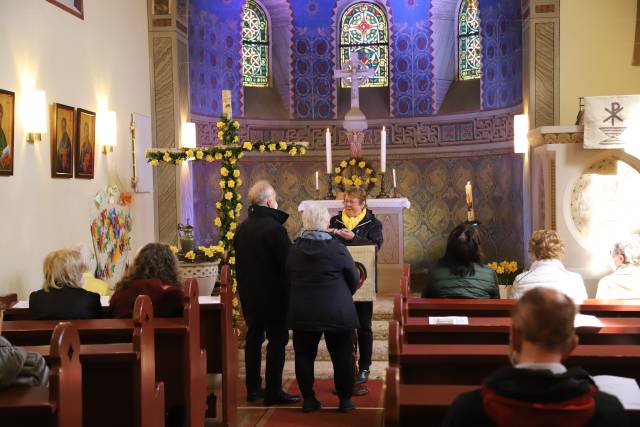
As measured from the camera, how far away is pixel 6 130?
19.9 feet

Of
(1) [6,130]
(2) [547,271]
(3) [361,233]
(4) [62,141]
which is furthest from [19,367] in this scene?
(4) [62,141]

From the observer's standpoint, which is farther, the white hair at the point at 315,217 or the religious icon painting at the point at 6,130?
the religious icon painting at the point at 6,130

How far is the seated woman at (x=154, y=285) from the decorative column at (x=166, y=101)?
5.66m

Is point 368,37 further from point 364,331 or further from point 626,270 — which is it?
point 626,270

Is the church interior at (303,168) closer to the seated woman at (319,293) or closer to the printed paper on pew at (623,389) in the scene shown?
the printed paper on pew at (623,389)

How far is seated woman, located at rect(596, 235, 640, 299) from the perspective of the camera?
5102mm

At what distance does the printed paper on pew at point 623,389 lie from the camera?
2461 mm

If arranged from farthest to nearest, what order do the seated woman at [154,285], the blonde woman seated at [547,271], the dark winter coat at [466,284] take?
the dark winter coat at [466,284], the blonde woman seated at [547,271], the seated woman at [154,285]

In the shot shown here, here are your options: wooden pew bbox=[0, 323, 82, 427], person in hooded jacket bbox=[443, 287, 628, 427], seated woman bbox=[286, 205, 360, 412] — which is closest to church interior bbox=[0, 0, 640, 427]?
wooden pew bbox=[0, 323, 82, 427]

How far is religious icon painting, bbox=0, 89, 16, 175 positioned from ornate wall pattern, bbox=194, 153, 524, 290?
18.3 ft

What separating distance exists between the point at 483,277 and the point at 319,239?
1032 millimetres

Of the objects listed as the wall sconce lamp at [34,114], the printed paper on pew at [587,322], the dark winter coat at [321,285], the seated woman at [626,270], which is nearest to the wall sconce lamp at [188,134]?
the wall sconce lamp at [34,114]

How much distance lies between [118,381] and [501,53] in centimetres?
936

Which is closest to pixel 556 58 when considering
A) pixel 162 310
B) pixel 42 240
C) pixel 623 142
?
pixel 623 142
